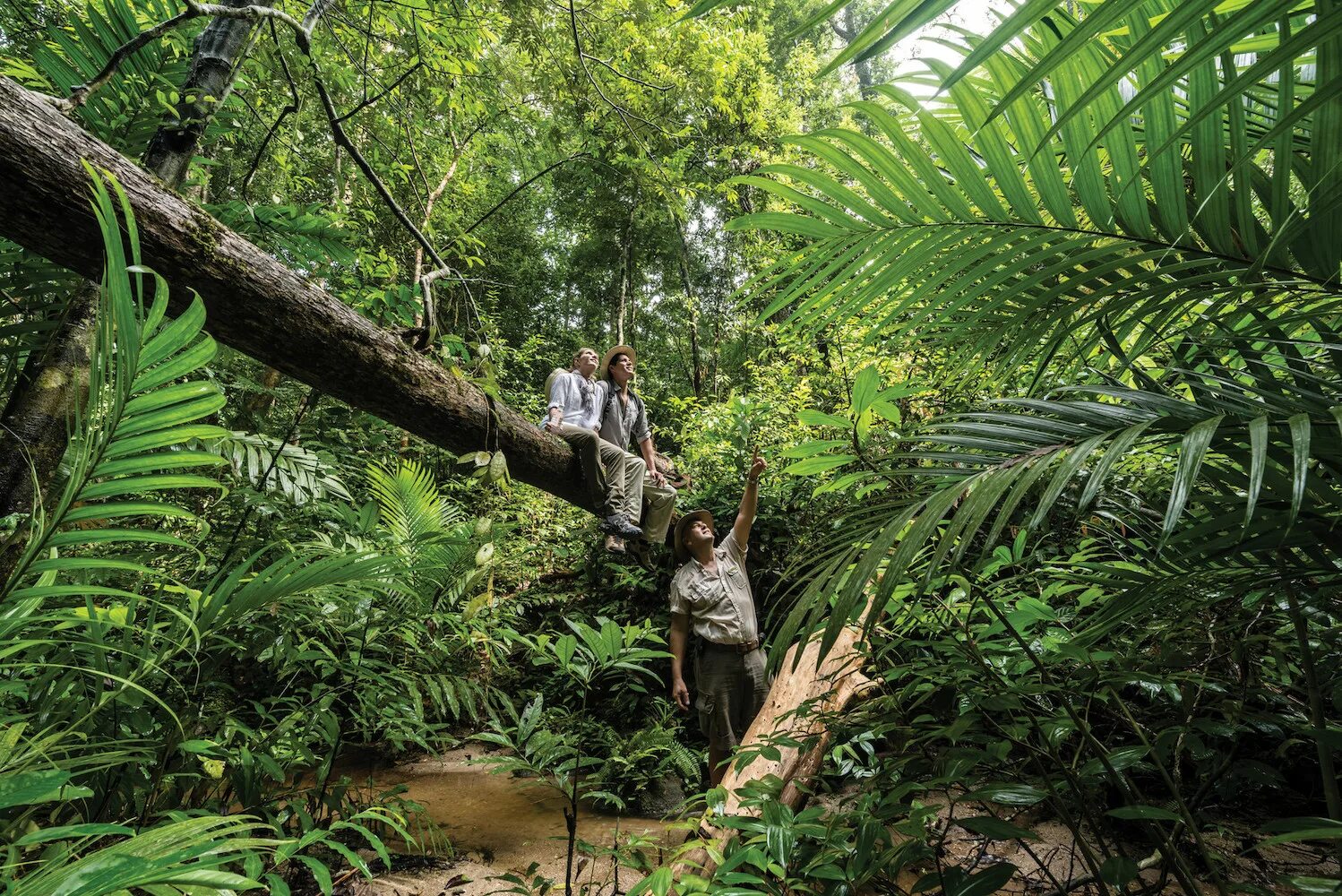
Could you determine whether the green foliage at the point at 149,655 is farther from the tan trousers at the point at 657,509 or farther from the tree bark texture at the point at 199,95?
the tan trousers at the point at 657,509

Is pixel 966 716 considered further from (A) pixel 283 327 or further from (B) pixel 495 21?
(B) pixel 495 21

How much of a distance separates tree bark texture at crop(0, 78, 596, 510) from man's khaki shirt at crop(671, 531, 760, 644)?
139cm

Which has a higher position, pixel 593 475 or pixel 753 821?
pixel 593 475

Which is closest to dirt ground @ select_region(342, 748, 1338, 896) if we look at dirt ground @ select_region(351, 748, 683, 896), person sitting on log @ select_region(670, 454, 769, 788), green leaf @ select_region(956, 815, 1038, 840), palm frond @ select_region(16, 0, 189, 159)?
dirt ground @ select_region(351, 748, 683, 896)

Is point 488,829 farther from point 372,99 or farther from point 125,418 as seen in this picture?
point 372,99

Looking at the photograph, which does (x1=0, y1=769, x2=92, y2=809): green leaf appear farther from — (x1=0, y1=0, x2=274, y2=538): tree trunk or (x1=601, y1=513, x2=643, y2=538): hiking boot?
(x1=601, y1=513, x2=643, y2=538): hiking boot

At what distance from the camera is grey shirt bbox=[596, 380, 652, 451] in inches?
173

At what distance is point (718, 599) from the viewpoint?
349 centimetres

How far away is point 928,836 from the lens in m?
0.89

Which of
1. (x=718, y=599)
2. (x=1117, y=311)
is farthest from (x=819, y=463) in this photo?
(x=718, y=599)

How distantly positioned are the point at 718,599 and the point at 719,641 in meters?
0.23

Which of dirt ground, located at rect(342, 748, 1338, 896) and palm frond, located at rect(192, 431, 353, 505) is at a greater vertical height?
palm frond, located at rect(192, 431, 353, 505)

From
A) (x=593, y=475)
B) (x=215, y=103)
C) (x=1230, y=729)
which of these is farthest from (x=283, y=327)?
(x=1230, y=729)

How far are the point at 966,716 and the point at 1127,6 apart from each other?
2.86 ft
